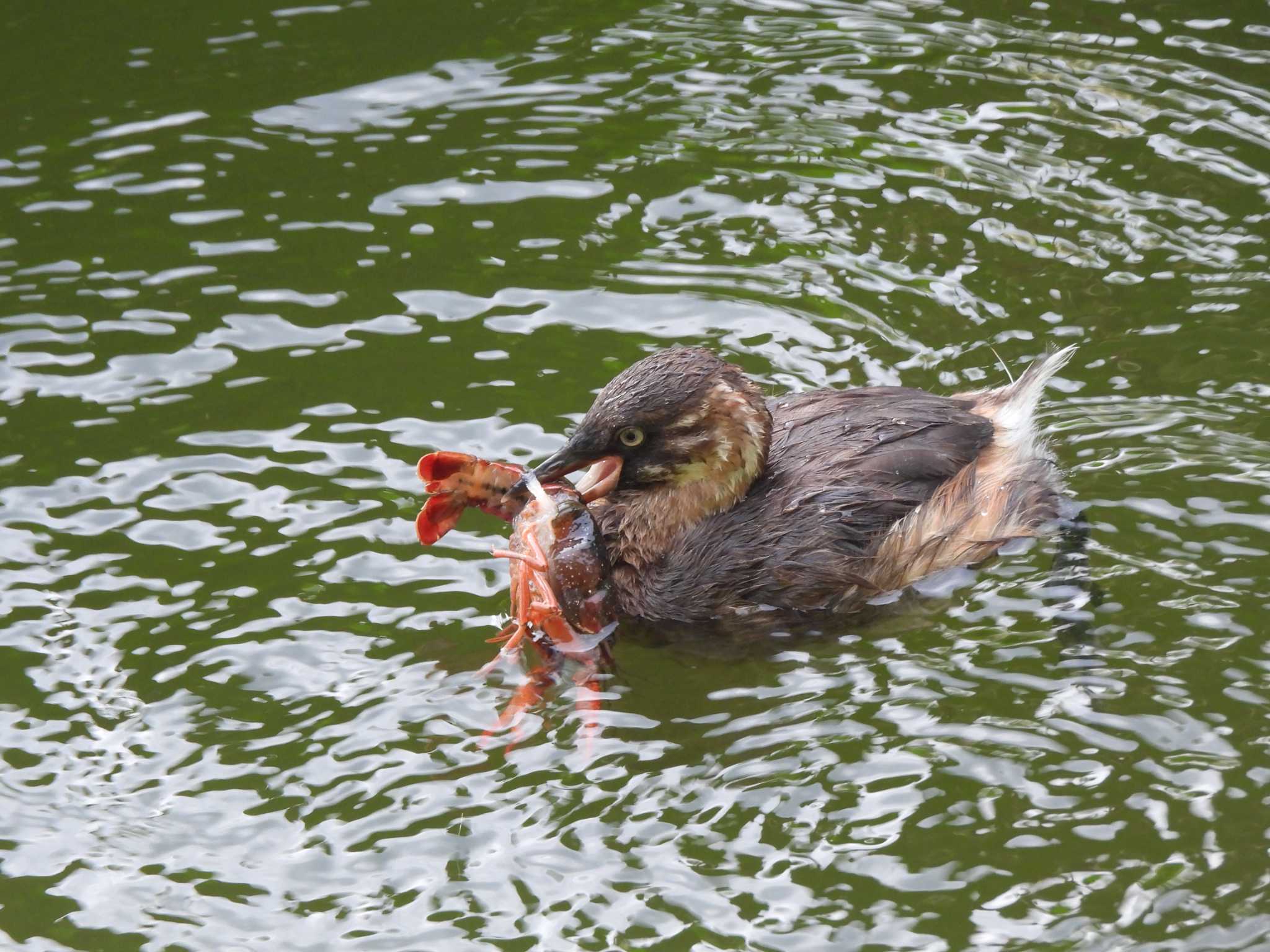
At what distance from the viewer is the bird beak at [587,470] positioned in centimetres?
635

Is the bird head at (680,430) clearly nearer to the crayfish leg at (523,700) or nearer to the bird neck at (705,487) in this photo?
the bird neck at (705,487)

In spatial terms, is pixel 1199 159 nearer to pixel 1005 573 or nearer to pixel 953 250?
pixel 953 250

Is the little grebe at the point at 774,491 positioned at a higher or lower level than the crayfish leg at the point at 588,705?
higher

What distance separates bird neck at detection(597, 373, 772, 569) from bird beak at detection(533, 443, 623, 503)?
0.30ft

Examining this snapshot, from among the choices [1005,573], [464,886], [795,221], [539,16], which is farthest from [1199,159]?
[464,886]

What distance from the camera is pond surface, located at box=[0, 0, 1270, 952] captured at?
5.09m

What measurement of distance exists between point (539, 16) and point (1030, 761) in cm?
685

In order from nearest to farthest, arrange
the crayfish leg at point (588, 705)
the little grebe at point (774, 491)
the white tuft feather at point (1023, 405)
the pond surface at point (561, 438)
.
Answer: the pond surface at point (561, 438)
the crayfish leg at point (588, 705)
the little grebe at point (774, 491)
the white tuft feather at point (1023, 405)

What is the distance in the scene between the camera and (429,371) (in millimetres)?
7707

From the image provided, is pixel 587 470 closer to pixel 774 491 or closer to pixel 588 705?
pixel 774 491

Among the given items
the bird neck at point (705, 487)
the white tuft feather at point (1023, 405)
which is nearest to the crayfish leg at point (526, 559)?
the bird neck at point (705, 487)

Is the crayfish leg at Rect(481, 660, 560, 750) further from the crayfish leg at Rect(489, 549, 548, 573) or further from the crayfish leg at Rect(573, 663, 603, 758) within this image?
the crayfish leg at Rect(489, 549, 548, 573)

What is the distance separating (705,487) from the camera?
6.49 meters

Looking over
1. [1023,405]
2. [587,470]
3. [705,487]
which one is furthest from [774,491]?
[1023,405]
